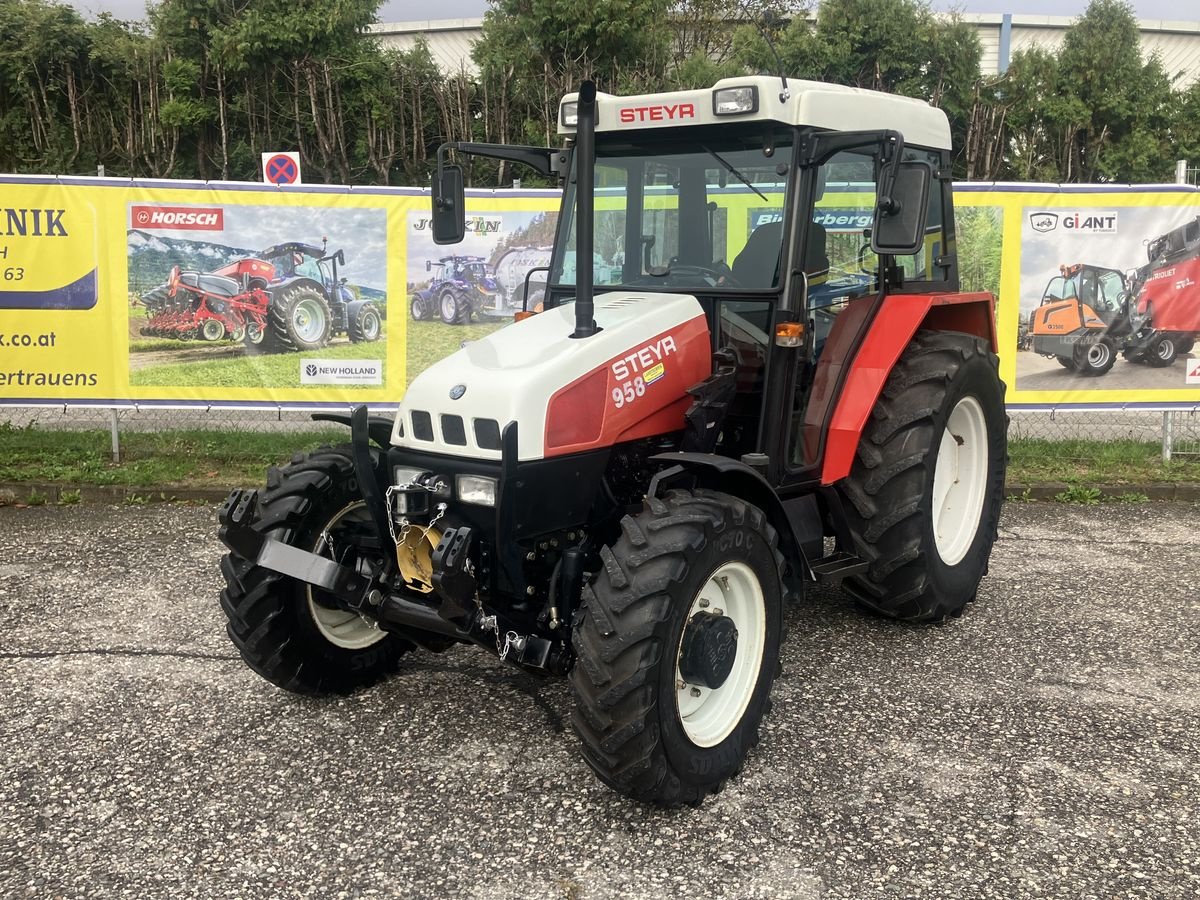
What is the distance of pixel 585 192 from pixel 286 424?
23.0 ft

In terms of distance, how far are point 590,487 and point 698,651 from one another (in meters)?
0.70

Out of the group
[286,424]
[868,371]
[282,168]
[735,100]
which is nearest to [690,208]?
[735,100]

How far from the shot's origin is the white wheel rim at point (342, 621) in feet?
13.6

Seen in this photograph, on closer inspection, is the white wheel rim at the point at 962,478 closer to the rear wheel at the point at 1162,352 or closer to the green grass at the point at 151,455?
the rear wheel at the point at 1162,352

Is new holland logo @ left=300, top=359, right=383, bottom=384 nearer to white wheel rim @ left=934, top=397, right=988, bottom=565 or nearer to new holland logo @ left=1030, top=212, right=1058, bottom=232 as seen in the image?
white wheel rim @ left=934, top=397, right=988, bottom=565

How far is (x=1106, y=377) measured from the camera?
332 inches

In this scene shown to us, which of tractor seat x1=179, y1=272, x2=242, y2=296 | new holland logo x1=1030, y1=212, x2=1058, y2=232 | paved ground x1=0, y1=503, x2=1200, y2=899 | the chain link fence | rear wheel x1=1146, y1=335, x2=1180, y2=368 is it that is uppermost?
new holland logo x1=1030, y1=212, x2=1058, y2=232

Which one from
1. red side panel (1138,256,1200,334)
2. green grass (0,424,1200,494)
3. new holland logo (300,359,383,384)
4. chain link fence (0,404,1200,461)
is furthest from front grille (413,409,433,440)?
red side panel (1138,256,1200,334)

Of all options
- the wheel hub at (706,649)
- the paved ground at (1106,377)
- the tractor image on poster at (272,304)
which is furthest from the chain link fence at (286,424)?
the wheel hub at (706,649)

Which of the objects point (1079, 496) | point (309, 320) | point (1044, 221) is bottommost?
point (1079, 496)

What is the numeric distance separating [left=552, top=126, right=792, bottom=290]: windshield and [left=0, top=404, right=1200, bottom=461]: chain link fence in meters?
5.21

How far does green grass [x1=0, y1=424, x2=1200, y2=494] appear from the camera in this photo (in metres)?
7.95

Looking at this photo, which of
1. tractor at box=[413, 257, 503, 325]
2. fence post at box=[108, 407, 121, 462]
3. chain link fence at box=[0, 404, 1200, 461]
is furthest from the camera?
chain link fence at box=[0, 404, 1200, 461]

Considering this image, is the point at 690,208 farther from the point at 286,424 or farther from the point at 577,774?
the point at 286,424
